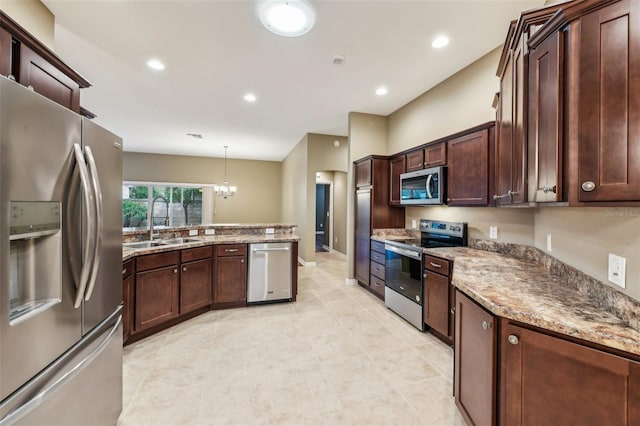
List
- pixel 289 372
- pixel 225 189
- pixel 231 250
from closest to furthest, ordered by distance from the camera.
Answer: pixel 289 372 → pixel 231 250 → pixel 225 189

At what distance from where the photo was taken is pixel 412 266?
3006mm

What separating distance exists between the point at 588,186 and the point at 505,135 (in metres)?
0.90

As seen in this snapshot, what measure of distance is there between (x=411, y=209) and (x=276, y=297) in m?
2.41

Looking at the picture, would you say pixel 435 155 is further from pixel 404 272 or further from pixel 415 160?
pixel 404 272

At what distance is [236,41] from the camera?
260 cm

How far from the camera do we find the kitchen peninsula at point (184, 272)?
2582 mm

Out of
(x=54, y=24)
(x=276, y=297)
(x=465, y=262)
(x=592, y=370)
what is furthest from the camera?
(x=276, y=297)

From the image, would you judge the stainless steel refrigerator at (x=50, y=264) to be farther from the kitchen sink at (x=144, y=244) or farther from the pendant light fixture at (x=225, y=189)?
the pendant light fixture at (x=225, y=189)

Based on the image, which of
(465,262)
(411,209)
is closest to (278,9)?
(465,262)

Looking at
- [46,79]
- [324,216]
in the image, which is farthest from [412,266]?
[324,216]

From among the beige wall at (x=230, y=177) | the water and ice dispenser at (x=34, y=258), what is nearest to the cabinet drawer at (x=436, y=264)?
the water and ice dispenser at (x=34, y=258)

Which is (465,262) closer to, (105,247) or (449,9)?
(449,9)

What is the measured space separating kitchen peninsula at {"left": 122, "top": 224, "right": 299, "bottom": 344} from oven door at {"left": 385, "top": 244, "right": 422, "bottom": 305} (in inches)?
51.4

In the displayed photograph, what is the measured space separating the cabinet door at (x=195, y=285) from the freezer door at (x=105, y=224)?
149 cm
